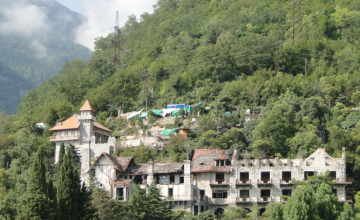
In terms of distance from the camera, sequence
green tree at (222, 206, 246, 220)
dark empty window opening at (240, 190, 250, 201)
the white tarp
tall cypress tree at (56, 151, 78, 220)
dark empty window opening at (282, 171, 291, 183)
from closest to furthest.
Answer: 1. tall cypress tree at (56, 151, 78, 220)
2. green tree at (222, 206, 246, 220)
3. dark empty window opening at (282, 171, 291, 183)
4. dark empty window opening at (240, 190, 250, 201)
5. the white tarp

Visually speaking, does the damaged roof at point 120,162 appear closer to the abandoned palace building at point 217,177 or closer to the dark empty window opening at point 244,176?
the abandoned palace building at point 217,177

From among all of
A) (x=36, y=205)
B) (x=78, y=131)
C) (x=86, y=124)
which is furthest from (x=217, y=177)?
(x=78, y=131)

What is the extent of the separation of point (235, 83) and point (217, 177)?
37.9 m

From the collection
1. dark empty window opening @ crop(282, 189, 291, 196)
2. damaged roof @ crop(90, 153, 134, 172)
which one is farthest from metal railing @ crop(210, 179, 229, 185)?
damaged roof @ crop(90, 153, 134, 172)

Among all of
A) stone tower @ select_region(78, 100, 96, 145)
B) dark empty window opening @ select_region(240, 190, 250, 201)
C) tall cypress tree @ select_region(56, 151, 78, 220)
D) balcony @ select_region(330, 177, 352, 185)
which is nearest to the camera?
tall cypress tree @ select_region(56, 151, 78, 220)

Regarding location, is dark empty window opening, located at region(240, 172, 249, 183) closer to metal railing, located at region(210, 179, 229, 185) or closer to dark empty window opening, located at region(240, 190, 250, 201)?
dark empty window opening, located at region(240, 190, 250, 201)

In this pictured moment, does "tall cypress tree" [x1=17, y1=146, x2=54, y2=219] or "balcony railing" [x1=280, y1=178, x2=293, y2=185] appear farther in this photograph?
"balcony railing" [x1=280, y1=178, x2=293, y2=185]

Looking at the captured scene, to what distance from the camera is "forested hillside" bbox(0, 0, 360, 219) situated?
7012 cm

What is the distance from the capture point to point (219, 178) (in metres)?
61.1

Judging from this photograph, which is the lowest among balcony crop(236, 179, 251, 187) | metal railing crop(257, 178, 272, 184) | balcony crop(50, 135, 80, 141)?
balcony crop(236, 179, 251, 187)

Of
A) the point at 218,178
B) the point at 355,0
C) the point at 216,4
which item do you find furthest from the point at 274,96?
the point at 216,4

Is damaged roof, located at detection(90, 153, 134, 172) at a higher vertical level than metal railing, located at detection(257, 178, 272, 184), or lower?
higher

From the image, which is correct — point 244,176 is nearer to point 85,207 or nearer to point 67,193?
point 85,207

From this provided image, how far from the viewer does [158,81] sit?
373 ft
